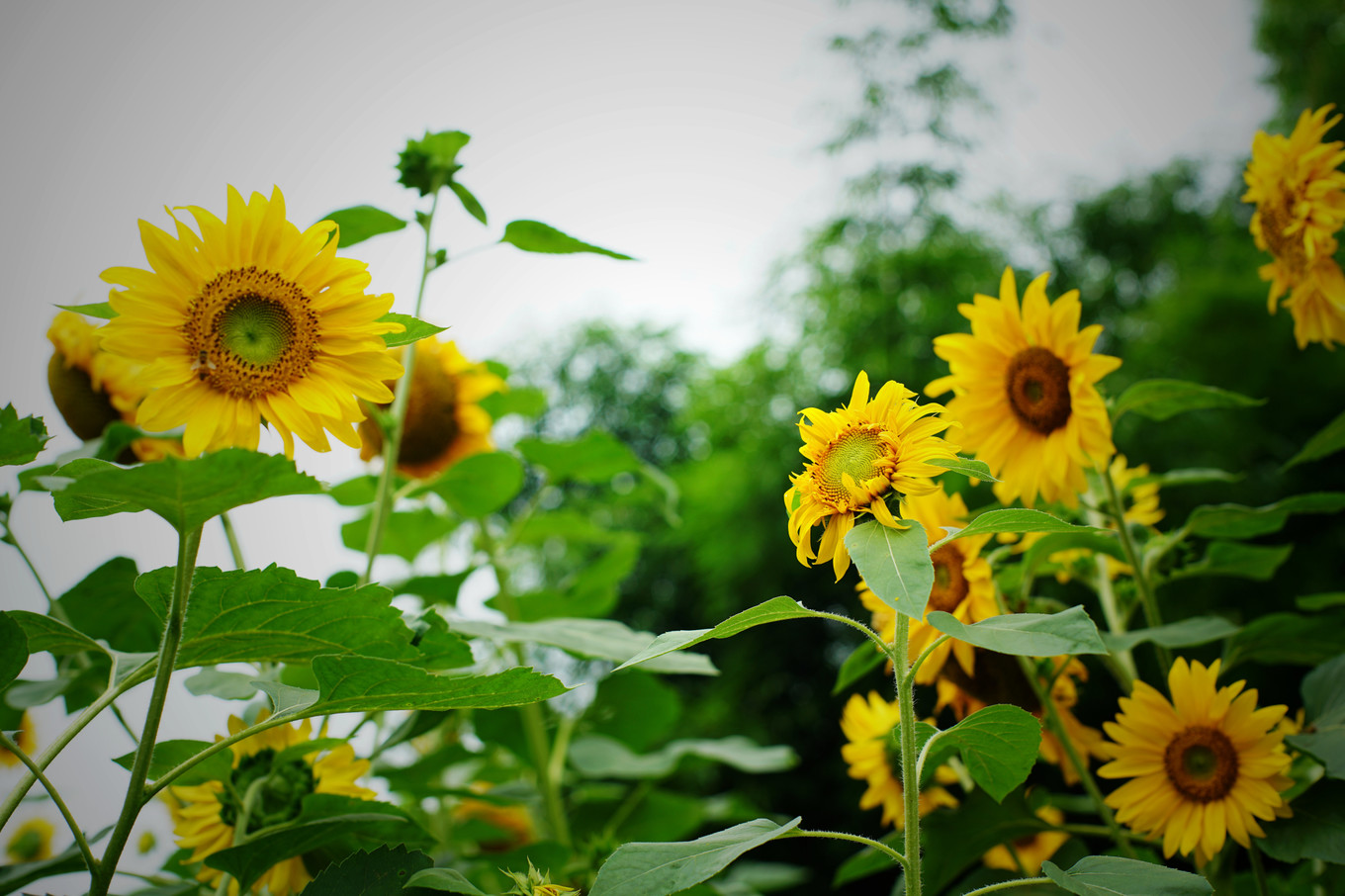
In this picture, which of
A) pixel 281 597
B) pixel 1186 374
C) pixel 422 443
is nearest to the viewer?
pixel 281 597

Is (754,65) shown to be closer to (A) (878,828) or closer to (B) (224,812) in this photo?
(A) (878,828)

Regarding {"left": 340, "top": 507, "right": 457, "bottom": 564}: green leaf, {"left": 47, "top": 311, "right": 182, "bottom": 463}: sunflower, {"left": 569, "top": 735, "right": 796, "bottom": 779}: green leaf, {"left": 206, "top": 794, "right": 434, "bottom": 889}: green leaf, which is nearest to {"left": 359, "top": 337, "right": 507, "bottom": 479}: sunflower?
{"left": 340, "top": 507, "right": 457, "bottom": 564}: green leaf

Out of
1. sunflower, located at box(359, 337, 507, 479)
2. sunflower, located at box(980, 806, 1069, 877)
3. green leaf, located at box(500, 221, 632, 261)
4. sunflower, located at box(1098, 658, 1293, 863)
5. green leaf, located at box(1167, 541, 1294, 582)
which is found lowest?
sunflower, located at box(980, 806, 1069, 877)

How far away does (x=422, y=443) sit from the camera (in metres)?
1.00

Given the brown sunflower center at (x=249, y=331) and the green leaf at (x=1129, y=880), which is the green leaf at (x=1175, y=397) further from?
the brown sunflower center at (x=249, y=331)

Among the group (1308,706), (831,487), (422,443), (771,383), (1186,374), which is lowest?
(1308,706)

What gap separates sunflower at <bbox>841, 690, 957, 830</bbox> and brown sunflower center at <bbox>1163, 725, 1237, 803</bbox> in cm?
20

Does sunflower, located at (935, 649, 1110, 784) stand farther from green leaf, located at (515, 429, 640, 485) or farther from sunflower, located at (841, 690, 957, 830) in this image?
green leaf, located at (515, 429, 640, 485)

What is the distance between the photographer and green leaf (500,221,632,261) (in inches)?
22.2

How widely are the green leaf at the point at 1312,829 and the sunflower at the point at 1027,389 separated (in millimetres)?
238

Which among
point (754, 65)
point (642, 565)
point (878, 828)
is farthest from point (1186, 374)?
point (642, 565)

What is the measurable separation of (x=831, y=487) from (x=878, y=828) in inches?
102

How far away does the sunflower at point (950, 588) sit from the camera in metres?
0.57

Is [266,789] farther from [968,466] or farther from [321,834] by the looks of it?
[968,466]
